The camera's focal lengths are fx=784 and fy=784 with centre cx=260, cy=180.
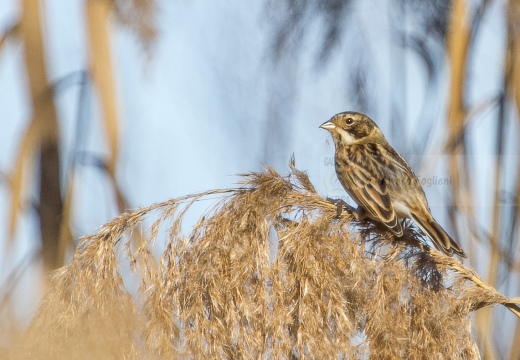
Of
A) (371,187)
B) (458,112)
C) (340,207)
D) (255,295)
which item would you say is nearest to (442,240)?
(371,187)

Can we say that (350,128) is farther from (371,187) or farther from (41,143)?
(41,143)

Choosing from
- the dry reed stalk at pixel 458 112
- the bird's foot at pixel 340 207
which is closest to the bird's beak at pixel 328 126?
the dry reed stalk at pixel 458 112

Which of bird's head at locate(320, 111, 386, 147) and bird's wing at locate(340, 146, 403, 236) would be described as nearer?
bird's wing at locate(340, 146, 403, 236)

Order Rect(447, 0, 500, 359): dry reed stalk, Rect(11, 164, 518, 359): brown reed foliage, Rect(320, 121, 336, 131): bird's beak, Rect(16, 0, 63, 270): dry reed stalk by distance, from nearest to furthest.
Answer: Rect(11, 164, 518, 359): brown reed foliage < Rect(16, 0, 63, 270): dry reed stalk < Rect(447, 0, 500, 359): dry reed stalk < Rect(320, 121, 336, 131): bird's beak

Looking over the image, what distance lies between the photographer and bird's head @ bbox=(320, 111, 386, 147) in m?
4.49

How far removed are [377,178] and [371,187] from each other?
0.14m

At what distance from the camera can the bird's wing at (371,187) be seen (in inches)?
135

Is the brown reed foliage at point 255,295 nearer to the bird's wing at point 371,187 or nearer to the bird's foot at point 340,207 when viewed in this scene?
the bird's foot at point 340,207

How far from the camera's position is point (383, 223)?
3.20 meters

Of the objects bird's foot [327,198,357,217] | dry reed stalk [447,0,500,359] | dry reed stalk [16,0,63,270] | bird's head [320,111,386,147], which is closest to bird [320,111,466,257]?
bird's head [320,111,386,147]

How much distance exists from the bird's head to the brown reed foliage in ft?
5.88

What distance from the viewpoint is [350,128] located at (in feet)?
14.8

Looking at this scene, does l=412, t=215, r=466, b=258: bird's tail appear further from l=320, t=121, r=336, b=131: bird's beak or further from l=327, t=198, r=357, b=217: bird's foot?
l=320, t=121, r=336, b=131: bird's beak

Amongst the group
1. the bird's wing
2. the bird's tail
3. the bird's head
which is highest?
the bird's head
